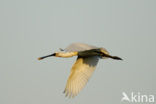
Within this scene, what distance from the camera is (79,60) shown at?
62.6 ft

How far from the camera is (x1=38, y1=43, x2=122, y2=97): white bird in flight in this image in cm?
1742

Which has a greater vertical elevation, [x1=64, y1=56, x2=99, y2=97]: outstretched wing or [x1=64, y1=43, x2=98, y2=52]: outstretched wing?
[x1=64, y1=43, x2=98, y2=52]: outstretched wing

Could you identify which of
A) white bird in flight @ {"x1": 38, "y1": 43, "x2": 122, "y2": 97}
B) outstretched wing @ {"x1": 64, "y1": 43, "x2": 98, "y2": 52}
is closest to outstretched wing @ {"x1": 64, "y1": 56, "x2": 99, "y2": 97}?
white bird in flight @ {"x1": 38, "y1": 43, "x2": 122, "y2": 97}

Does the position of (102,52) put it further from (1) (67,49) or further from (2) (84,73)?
(1) (67,49)

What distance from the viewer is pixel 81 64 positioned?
1883 cm

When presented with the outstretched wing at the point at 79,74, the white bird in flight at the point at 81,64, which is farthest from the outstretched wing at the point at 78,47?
the outstretched wing at the point at 79,74

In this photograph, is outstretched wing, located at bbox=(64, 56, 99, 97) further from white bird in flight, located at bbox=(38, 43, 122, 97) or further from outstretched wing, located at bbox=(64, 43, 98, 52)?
outstretched wing, located at bbox=(64, 43, 98, 52)

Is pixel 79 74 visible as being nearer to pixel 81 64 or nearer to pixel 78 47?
pixel 81 64

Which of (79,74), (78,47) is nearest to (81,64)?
(79,74)

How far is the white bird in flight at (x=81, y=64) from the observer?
1742 cm

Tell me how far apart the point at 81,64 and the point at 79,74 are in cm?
63

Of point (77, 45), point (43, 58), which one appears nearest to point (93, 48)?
point (77, 45)

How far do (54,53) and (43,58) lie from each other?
3.79 ft

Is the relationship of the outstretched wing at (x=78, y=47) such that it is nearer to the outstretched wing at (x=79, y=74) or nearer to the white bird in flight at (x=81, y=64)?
the white bird in flight at (x=81, y=64)
